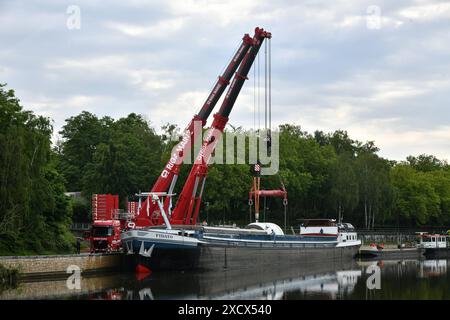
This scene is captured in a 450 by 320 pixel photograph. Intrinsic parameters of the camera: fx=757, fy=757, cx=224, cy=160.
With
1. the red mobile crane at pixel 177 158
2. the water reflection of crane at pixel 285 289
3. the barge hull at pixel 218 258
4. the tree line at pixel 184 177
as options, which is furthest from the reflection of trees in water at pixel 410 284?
the tree line at pixel 184 177

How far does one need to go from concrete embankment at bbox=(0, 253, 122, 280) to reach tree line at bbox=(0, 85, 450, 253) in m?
6.57

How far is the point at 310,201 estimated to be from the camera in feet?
379

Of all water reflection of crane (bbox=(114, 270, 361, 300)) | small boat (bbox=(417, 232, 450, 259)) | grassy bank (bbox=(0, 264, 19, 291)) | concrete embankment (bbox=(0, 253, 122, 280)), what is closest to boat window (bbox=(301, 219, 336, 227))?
small boat (bbox=(417, 232, 450, 259))

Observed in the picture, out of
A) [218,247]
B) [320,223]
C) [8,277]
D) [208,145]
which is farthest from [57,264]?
[320,223]

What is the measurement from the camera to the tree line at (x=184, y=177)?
2394 inches

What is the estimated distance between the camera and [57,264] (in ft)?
169

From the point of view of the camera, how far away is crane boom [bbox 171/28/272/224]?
2395 inches

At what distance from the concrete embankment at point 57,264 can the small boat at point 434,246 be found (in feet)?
168

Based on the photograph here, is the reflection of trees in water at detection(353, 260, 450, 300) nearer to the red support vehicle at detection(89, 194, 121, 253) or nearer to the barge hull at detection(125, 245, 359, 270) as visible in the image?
the barge hull at detection(125, 245, 359, 270)

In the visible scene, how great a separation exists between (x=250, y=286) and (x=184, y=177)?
42.7 m

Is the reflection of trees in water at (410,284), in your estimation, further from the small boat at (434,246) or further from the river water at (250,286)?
the small boat at (434,246)
